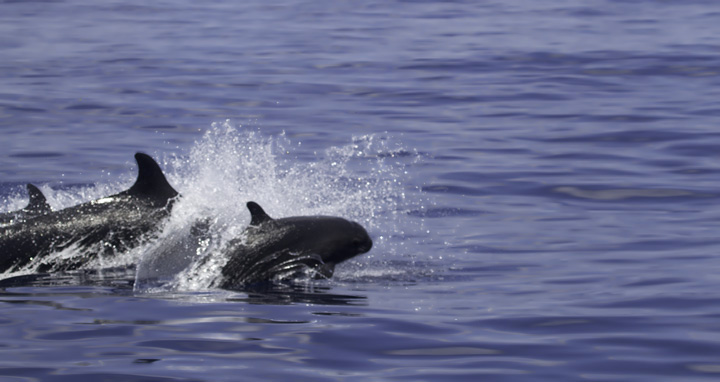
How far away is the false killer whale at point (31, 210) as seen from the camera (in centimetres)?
1059

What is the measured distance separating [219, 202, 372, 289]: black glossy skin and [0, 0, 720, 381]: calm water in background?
35 cm

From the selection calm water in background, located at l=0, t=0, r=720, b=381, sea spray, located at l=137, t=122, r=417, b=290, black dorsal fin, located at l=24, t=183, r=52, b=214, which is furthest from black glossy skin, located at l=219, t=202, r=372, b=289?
black dorsal fin, located at l=24, t=183, r=52, b=214

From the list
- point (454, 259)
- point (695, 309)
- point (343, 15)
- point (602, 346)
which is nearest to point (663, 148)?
point (454, 259)

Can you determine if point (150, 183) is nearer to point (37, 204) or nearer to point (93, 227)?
point (93, 227)

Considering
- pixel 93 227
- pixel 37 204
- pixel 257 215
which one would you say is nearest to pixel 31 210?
pixel 37 204

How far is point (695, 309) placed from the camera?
8.55 m

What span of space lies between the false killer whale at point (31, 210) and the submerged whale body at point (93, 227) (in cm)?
5

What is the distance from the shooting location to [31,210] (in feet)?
35.2

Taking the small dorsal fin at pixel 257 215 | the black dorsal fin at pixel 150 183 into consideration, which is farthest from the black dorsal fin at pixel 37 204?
the small dorsal fin at pixel 257 215

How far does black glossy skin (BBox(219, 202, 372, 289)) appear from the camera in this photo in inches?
385

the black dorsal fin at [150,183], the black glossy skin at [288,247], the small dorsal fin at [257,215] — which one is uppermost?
the black dorsal fin at [150,183]

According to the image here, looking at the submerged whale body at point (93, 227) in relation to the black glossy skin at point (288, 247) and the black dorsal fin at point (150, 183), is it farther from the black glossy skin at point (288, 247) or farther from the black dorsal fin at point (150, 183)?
the black glossy skin at point (288, 247)

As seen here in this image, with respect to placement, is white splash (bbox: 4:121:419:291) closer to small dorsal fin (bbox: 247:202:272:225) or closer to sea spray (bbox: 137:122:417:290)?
sea spray (bbox: 137:122:417:290)

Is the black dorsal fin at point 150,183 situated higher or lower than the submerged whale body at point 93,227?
higher
